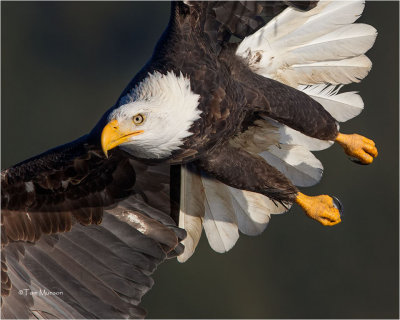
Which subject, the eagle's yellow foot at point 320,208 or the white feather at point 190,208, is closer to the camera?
the eagle's yellow foot at point 320,208

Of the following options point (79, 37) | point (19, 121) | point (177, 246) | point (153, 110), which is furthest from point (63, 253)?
point (79, 37)

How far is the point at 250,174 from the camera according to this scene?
616cm

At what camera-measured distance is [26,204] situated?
624cm

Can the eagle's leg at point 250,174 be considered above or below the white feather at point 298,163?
above

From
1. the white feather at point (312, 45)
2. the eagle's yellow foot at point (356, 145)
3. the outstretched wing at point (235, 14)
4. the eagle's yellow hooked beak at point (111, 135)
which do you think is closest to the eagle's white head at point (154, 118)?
the eagle's yellow hooked beak at point (111, 135)

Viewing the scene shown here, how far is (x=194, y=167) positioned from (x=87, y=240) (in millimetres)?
893

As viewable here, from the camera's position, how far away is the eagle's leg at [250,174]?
6066mm

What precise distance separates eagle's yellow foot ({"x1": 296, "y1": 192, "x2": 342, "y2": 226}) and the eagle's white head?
1.21 meters

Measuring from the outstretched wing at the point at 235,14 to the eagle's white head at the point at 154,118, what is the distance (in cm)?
48

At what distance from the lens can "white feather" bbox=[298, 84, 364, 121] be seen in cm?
653

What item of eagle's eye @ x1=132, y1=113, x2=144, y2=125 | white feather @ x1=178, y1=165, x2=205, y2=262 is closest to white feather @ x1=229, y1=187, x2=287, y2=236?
white feather @ x1=178, y1=165, x2=205, y2=262

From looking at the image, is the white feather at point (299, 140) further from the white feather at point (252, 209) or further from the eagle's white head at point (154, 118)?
the eagle's white head at point (154, 118)

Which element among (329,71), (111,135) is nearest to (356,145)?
(329,71)

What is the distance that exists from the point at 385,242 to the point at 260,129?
915 centimetres
